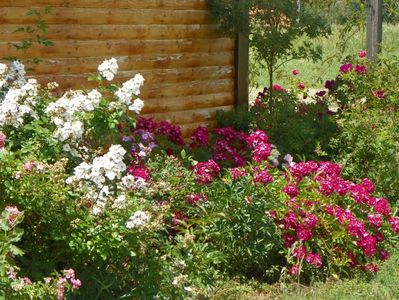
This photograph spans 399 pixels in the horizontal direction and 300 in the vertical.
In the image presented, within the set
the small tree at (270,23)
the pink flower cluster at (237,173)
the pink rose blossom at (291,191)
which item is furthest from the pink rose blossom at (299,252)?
the small tree at (270,23)

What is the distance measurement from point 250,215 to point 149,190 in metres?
1.01

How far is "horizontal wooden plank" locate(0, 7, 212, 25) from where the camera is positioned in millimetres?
7312

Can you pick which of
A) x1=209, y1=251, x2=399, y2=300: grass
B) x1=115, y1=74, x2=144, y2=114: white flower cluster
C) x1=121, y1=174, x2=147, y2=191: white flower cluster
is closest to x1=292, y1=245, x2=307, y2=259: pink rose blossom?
x1=209, y1=251, x2=399, y2=300: grass

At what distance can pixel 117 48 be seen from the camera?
8.29 metres

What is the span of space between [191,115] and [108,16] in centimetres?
157

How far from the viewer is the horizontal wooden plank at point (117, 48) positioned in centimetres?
750

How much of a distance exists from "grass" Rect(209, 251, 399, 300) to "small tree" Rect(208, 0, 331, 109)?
3709 mm

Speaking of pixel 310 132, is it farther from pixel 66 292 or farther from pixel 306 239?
pixel 66 292

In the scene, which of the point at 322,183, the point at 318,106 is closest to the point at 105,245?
the point at 322,183

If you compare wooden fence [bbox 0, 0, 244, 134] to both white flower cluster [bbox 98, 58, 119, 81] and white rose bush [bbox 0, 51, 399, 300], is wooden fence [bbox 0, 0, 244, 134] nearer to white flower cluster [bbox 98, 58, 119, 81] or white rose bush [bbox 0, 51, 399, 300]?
white rose bush [bbox 0, 51, 399, 300]

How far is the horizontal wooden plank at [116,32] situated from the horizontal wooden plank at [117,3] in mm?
180

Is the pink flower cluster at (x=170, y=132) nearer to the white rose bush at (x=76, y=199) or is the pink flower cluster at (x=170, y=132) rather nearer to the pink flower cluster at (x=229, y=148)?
the pink flower cluster at (x=229, y=148)

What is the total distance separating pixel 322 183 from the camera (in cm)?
615

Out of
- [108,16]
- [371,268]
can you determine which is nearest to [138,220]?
[371,268]
